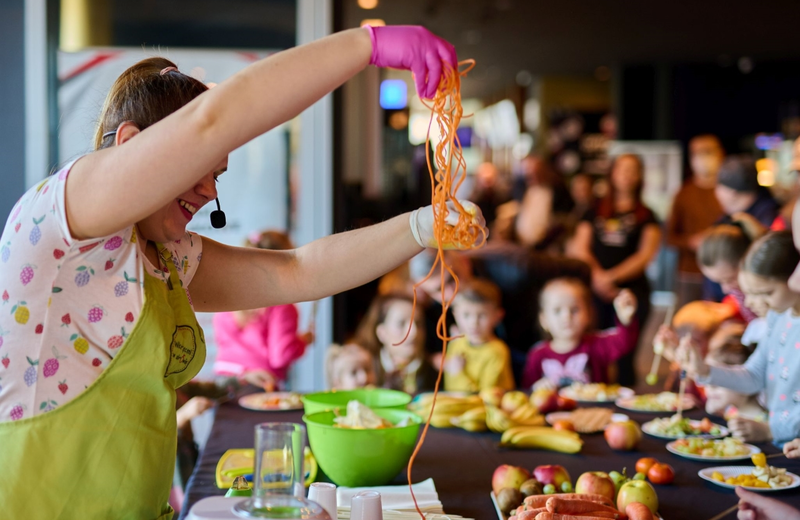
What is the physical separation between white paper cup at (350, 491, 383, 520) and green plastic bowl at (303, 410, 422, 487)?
0.33 meters

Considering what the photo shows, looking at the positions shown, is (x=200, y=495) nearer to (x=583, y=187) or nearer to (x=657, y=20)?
(x=583, y=187)

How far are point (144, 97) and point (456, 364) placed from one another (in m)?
2.19

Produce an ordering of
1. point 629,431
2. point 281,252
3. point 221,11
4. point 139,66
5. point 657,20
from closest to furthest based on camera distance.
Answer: point 139,66
point 281,252
point 629,431
point 221,11
point 657,20

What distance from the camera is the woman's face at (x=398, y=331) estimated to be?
3270mm

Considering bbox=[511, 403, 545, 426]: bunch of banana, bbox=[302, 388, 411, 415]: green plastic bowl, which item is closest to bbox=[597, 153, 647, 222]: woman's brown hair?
bbox=[511, 403, 545, 426]: bunch of banana

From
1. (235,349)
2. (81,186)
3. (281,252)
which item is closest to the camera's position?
(81,186)

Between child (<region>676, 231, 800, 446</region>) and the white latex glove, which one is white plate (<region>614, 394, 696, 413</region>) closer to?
child (<region>676, 231, 800, 446</region>)

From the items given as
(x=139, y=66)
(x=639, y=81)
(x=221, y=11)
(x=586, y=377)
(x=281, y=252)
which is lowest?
(x=586, y=377)

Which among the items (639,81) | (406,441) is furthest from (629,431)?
(639,81)

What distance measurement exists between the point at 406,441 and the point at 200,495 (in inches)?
16.0

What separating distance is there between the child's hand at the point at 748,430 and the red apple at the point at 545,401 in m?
0.51

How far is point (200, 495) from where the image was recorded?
4.85 feet

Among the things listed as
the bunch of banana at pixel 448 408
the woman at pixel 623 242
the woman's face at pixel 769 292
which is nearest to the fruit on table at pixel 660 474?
the bunch of banana at pixel 448 408

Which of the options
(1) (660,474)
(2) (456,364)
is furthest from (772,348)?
(2) (456,364)
